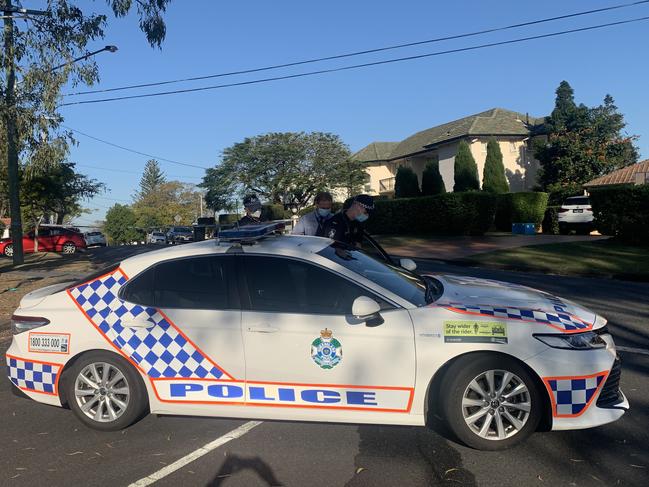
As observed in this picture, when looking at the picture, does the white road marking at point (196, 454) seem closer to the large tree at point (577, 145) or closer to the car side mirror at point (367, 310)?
the car side mirror at point (367, 310)

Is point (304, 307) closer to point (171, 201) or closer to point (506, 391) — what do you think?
point (506, 391)

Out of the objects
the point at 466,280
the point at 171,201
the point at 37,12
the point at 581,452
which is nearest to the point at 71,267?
the point at 37,12

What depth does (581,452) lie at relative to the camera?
3.76 meters

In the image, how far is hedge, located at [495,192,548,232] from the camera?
28.3 metres

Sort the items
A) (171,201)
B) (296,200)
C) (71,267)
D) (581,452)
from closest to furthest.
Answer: (581,452) < (71,267) < (296,200) < (171,201)

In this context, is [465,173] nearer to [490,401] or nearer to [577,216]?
[577,216]

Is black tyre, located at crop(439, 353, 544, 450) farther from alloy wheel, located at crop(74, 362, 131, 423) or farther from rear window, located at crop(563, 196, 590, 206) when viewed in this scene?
rear window, located at crop(563, 196, 590, 206)

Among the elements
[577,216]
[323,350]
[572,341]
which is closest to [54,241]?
[577,216]

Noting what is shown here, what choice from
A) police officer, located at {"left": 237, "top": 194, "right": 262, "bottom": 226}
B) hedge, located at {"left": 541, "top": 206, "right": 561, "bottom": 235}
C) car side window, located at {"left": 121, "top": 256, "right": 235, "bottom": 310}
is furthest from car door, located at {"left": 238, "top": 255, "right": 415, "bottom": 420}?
hedge, located at {"left": 541, "top": 206, "right": 561, "bottom": 235}

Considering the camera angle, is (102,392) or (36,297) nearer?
(102,392)

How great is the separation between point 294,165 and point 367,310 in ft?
165

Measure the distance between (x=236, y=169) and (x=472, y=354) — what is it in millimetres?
52865

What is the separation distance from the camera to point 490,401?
380 centimetres

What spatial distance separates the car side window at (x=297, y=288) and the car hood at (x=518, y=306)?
0.57 m
